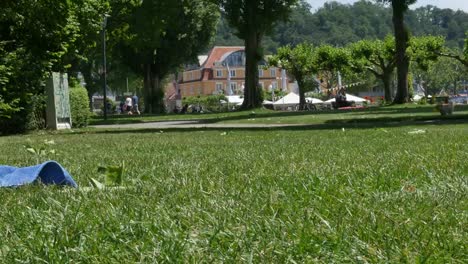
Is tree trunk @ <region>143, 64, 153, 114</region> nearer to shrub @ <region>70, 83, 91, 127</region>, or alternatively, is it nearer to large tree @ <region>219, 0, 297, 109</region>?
large tree @ <region>219, 0, 297, 109</region>

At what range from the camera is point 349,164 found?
5.97 meters

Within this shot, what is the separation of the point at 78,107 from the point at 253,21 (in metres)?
21.8

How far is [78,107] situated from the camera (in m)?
24.7

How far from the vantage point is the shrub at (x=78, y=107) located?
2433cm

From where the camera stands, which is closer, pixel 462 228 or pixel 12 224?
pixel 462 228

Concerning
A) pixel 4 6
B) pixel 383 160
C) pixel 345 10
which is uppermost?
pixel 345 10

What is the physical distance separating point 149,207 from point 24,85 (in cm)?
1642

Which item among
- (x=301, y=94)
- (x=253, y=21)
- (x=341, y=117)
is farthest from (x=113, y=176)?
(x=301, y=94)

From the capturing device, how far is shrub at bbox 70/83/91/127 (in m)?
24.3

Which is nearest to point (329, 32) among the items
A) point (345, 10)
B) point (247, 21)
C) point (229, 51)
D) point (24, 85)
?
point (345, 10)

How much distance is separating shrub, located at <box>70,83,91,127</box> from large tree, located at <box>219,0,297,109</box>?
2078 cm

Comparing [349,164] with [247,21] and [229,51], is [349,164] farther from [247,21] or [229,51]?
[229,51]

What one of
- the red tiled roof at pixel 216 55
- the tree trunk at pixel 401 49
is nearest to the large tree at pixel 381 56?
the tree trunk at pixel 401 49

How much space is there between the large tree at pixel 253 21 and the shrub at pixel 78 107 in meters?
20.8
